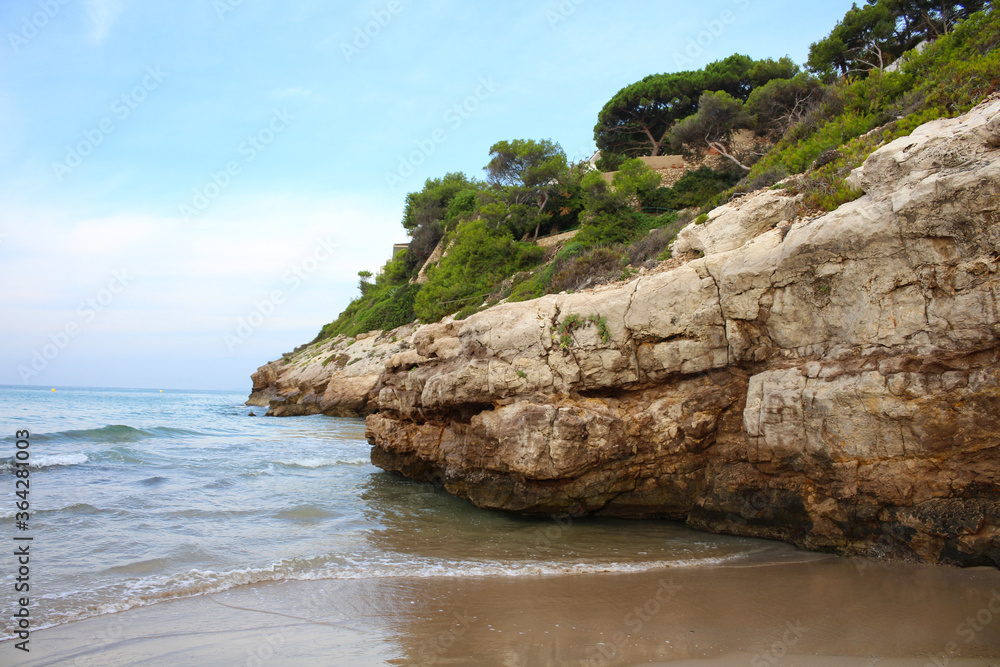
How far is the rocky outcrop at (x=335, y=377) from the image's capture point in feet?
101

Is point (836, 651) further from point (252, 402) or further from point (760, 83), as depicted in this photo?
point (252, 402)

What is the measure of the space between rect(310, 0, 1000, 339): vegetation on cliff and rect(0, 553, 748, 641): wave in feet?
18.4

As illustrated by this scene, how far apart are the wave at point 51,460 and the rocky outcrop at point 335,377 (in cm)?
1418

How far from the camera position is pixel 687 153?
3134 cm

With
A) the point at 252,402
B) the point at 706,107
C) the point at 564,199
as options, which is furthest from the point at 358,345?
the point at 706,107

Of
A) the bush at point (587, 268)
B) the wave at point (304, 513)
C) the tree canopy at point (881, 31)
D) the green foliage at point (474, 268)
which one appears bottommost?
the wave at point (304, 513)

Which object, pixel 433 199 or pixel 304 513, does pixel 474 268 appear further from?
pixel 304 513

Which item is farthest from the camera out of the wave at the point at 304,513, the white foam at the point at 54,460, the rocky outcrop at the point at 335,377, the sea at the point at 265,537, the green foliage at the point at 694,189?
the rocky outcrop at the point at 335,377

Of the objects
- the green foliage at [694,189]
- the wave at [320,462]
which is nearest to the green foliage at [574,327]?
the wave at [320,462]

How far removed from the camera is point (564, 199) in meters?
34.5

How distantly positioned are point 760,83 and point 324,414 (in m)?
34.5

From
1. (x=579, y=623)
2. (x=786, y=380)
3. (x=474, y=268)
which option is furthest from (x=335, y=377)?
(x=579, y=623)

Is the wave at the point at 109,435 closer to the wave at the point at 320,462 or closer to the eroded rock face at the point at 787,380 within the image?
the wave at the point at 320,462

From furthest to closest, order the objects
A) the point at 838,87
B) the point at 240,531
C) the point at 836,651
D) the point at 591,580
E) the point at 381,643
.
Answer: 1. the point at 838,87
2. the point at 240,531
3. the point at 591,580
4. the point at 381,643
5. the point at 836,651
